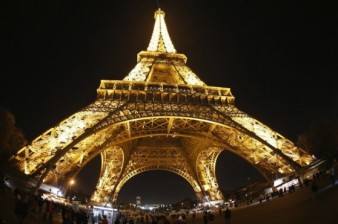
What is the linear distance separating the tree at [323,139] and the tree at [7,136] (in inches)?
777

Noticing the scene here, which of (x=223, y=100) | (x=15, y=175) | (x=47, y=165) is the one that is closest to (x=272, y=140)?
(x=223, y=100)

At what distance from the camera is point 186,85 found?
28984 mm

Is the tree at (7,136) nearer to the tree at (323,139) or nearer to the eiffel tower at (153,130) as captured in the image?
the eiffel tower at (153,130)

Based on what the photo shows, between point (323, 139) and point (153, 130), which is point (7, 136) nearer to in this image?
point (153, 130)

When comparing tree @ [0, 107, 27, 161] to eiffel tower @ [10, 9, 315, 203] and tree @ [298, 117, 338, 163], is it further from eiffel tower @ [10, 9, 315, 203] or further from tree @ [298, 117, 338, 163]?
tree @ [298, 117, 338, 163]

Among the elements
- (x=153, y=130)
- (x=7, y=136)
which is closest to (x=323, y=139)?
(x=153, y=130)

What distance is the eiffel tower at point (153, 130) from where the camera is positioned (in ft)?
74.2

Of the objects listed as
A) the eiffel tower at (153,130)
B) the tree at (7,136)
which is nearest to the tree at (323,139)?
the eiffel tower at (153,130)

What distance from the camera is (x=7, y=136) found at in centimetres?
2047

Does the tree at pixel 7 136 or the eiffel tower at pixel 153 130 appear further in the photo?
the eiffel tower at pixel 153 130

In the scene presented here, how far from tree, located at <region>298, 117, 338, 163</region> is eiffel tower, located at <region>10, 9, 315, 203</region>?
1252 mm

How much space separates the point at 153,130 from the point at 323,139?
13.0m

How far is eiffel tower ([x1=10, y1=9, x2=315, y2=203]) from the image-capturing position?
74.2 feet

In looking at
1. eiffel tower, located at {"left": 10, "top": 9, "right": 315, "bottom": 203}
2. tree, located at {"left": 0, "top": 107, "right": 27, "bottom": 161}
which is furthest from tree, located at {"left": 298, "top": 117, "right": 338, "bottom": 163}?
tree, located at {"left": 0, "top": 107, "right": 27, "bottom": 161}
